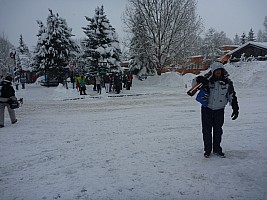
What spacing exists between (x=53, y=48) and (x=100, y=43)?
657cm

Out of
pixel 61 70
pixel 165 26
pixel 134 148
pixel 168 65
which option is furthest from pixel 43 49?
pixel 134 148

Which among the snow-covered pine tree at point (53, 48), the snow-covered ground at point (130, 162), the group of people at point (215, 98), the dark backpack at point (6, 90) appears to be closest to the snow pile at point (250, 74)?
the snow-covered ground at point (130, 162)

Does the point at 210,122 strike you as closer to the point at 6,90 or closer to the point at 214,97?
the point at 214,97

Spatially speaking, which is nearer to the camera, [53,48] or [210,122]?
[210,122]

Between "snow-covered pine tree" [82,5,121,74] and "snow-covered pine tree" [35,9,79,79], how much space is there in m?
3.40

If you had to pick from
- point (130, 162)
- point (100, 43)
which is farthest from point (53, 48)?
point (130, 162)

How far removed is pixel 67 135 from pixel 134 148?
2.35 m

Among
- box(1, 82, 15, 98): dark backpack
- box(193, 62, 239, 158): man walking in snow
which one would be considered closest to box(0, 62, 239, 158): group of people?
box(193, 62, 239, 158): man walking in snow

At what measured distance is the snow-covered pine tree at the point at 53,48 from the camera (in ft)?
96.8

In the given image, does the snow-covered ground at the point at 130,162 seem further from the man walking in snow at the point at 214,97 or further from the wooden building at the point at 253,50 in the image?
the wooden building at the point at 253,50

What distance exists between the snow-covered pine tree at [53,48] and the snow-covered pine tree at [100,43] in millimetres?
3398

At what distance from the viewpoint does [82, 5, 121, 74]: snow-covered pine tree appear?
95.1ft

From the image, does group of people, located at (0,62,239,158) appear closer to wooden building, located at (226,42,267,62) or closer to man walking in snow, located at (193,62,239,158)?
man walking in snow, located at (193,62,239,158)

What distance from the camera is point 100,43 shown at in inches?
1159
